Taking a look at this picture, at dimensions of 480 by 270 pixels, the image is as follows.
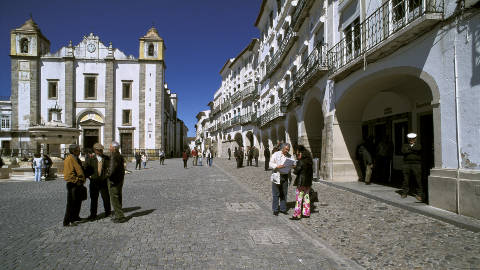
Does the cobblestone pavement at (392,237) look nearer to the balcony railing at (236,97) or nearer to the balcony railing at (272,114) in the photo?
the balcony railing at (272,114)

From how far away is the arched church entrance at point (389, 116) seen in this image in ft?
32.9

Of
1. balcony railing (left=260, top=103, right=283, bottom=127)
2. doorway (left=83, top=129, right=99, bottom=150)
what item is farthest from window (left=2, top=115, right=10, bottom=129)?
balcony railing (left=260, top=103, right=283, bottom=127)

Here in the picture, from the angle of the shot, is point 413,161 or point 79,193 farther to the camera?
point 413,161

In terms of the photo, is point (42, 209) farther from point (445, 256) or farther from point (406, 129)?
point (406, 129)

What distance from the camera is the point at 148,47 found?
37250 mm

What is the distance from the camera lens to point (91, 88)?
36.3 meters

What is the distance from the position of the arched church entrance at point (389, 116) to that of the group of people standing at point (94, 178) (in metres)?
7.63

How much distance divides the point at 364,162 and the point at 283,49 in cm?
1142

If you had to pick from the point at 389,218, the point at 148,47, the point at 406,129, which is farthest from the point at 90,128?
the point at 389,218

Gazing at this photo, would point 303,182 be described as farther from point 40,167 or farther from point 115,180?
A: point 40,167

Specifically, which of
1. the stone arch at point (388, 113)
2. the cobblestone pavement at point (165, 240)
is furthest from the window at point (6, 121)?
the stone arch at point (388, 113)

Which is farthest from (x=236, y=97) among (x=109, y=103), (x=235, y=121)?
(x=109, y=103)

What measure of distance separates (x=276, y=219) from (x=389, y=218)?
7.45 feet

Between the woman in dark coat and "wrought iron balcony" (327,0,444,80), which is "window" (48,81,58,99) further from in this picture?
the woman in dark coat
